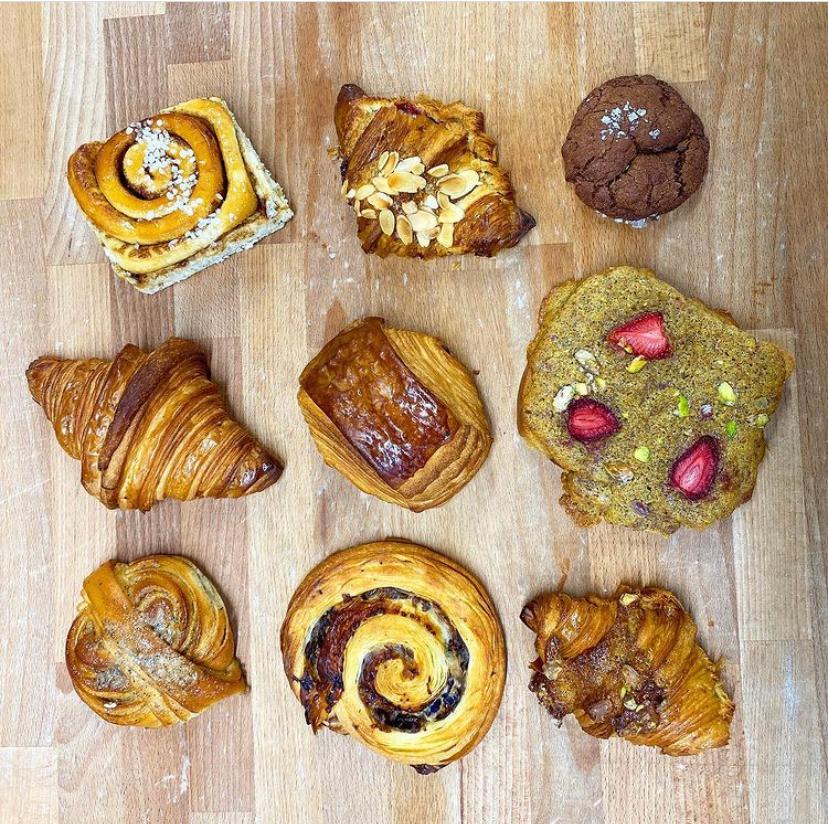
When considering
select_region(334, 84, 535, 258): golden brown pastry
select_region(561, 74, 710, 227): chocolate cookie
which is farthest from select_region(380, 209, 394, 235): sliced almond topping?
select_region(561, 74, 710, 227): chocolate cookie

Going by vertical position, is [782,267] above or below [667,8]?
below

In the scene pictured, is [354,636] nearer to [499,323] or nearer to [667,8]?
[499,323]

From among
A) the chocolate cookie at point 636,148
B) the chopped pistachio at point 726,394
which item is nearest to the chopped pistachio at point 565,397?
the chopped pistachio at point 726,394

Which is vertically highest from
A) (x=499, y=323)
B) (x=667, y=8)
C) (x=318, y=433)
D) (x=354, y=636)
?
(x=667, y=8)

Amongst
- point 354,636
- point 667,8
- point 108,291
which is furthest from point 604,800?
point 667,8

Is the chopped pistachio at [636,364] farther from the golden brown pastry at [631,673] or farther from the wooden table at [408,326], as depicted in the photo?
the golden brown pastry at [631,673]
